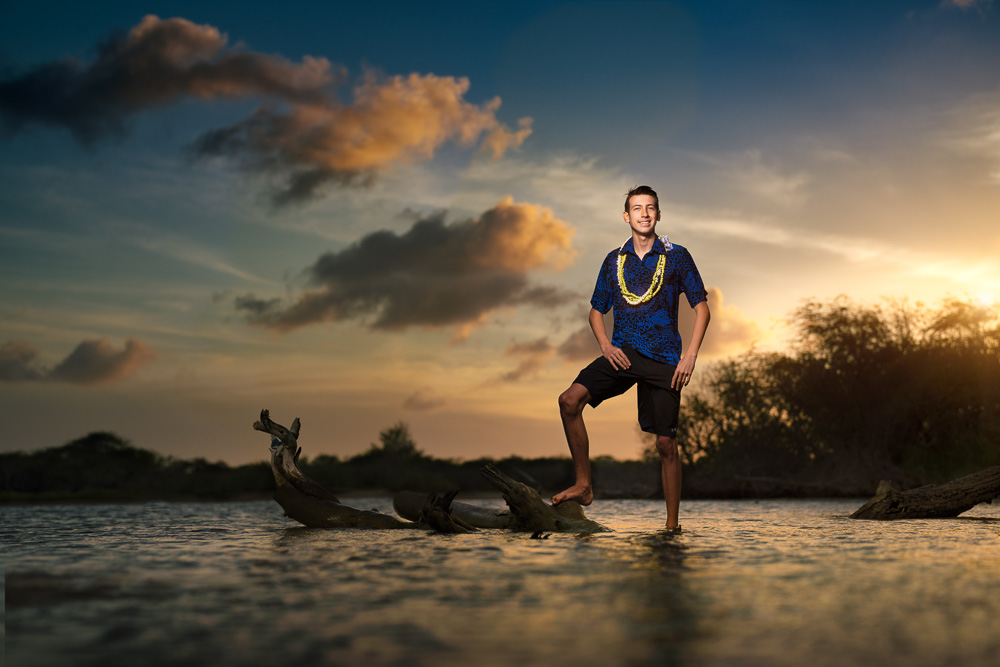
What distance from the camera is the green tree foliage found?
31.0m

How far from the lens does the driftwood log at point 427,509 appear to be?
7.19 meters

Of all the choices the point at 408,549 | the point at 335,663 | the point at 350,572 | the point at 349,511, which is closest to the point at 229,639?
the point at 335,663

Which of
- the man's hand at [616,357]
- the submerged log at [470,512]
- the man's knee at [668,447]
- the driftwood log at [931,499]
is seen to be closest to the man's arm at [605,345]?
the man's hand at [616,357]

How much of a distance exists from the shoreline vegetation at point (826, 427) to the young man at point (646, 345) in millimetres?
23273

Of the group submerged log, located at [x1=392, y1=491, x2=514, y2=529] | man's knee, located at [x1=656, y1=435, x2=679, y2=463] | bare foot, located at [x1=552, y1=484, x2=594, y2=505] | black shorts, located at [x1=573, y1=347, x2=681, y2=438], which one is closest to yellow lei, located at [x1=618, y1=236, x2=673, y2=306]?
black shorts, located at [x1=573, y1=347, x2=681, y2=438]

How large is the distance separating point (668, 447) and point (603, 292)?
5.20ft

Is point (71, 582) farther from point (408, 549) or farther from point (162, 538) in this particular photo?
point (162, 538)

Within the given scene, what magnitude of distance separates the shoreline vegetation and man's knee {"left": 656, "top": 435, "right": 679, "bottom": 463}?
23314mm

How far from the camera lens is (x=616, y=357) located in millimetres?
7121

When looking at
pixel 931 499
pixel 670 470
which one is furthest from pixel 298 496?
pixel 931 499

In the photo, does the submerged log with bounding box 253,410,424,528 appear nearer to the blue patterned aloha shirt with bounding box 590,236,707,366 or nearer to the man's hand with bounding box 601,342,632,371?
the man's hand with bounding box 601,342,632,371

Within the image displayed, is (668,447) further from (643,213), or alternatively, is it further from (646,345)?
(643,213)

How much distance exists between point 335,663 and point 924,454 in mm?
34754

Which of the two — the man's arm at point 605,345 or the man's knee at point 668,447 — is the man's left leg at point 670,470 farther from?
the man's arm at point 605,345
